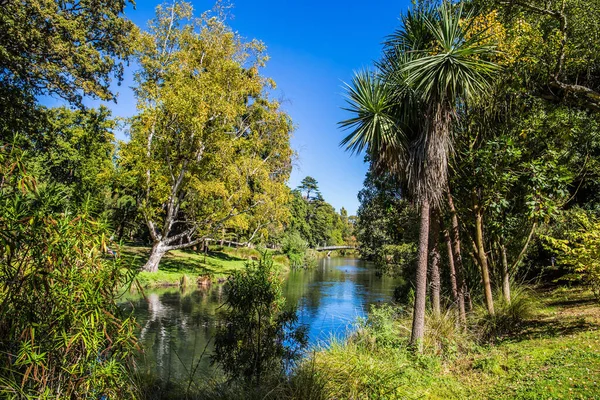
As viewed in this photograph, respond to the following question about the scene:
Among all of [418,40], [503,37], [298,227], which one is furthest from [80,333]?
[298,227]

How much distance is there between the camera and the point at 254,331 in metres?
6.24

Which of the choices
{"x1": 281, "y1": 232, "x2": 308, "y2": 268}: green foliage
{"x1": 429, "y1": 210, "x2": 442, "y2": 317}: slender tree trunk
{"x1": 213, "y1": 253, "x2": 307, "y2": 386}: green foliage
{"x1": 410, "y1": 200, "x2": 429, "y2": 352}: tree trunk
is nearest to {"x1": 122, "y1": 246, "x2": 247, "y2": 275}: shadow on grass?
{"x1": 281, "y1": 232, "x2": 308, "y2": 268}: green foliage

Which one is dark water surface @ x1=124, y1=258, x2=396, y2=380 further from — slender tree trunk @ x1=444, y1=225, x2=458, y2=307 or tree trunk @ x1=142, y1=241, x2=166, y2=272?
slender tree trunk @ x1=444, y1=225, x2=458, y2=307

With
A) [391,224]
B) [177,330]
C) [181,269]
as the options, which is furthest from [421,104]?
[181,269]

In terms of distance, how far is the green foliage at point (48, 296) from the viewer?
3.21 m

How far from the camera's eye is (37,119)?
16188 mm

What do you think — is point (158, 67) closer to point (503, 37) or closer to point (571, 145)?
point (503, 37)

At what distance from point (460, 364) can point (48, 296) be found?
7.44m

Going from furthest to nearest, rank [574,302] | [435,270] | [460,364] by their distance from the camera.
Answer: [574,302] → [435,270] → [460,364]

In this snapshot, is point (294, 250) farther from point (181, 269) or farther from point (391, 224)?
point (391, 224)

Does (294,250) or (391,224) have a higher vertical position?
(391,224)

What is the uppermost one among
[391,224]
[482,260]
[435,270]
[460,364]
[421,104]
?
[421,104]

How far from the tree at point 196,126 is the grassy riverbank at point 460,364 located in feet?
52.8

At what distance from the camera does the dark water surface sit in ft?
31.0
